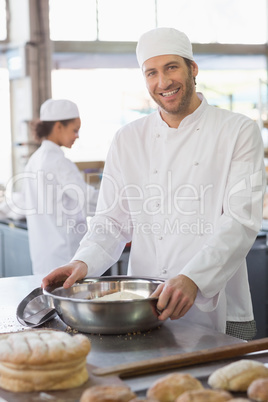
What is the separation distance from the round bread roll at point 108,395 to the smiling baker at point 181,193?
68 cm

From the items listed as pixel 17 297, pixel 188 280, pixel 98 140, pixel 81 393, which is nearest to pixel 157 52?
pixel 188 280

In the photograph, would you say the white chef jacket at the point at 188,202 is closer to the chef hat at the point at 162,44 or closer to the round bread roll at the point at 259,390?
the chef hat at the point at 162,44

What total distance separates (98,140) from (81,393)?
6344 mm

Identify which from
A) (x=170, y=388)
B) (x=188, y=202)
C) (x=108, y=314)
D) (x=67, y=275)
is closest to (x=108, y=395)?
(x=170, y=388)

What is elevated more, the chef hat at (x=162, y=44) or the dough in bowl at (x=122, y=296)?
the chef hat at (x=162, y=44)

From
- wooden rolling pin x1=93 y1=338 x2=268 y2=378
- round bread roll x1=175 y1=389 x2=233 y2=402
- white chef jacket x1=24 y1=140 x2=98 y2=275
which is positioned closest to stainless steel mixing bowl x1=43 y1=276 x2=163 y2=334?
wooden rolling pin x1=93 y1=338 x2=268 y2=378

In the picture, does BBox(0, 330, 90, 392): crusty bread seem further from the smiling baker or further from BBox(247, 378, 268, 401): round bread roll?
the smiling baker

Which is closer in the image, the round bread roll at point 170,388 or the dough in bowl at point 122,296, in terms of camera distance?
the round bread roll at point 170,388

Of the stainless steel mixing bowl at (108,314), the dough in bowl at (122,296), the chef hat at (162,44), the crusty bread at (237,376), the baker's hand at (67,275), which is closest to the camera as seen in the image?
the crusty bread at (237,376)

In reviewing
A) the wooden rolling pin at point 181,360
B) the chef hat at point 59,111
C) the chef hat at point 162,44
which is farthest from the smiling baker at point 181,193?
the chef hat at point 59,111

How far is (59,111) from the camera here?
12.3ft

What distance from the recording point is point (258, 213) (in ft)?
5.97

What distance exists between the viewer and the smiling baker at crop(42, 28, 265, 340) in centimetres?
182

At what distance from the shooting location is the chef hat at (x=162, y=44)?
6.31 ft
